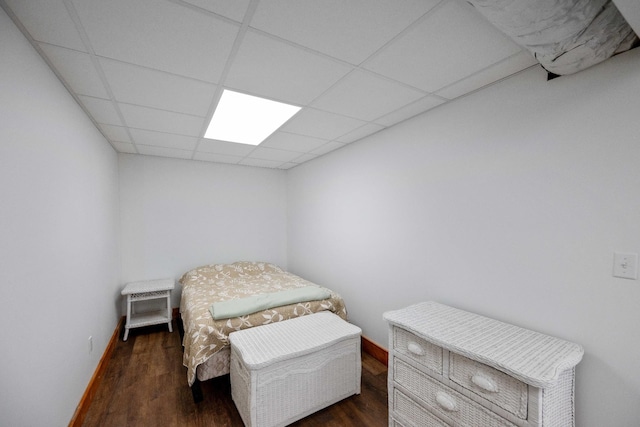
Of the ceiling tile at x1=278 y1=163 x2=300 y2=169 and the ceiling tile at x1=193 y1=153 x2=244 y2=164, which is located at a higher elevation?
the ceiling tile at x1=193 y1=153 x2=244 y2=164

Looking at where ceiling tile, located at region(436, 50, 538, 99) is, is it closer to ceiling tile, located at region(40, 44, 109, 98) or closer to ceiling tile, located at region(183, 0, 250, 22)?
ceiling tile, located at region(183, 0, 250, 22)

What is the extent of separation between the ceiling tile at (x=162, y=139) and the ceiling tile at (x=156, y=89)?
72cm

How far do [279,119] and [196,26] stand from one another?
1.09 m

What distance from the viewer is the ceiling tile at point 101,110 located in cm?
183

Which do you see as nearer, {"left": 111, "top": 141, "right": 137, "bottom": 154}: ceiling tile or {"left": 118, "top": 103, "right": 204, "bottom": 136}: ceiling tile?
{"left": 118, "top": 103, "right": 204, "bottom": 136}: ceiling tile

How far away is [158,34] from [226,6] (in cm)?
38

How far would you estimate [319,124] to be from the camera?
7.50 ft

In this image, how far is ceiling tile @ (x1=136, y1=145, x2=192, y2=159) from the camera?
310cm

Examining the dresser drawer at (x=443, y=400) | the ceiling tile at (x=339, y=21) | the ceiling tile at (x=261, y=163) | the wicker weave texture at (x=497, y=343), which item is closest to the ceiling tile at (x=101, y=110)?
the ceiling tile at (x=339, y=21)

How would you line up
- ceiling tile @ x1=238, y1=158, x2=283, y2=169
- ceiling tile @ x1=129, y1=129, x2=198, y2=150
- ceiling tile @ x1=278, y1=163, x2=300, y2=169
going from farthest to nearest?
ceiling tile @ x1=278, y1=163, x2=300, y2=169 < ceiling tile @ x1=238, y1=158, x2=283, y2=169 < ceiling tile @ x1=129, y1=129, x2=198, y2=150

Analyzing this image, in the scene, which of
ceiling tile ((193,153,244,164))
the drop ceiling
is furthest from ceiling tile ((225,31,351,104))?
ceiling tile ((193,153,244,164))

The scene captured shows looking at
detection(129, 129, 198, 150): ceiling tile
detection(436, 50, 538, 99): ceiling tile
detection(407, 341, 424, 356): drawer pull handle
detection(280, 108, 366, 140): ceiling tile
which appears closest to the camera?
detection(436, 50, 538, 99): ceiling tile

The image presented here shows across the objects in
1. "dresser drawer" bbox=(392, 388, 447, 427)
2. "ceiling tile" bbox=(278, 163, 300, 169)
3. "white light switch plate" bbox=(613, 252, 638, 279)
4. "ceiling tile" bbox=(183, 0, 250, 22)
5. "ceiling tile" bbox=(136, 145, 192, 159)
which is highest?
"ceiling tile" bbox=(183, 0, 250, 22)

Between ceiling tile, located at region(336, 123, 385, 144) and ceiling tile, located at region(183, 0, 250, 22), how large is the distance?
1456 millimetres
